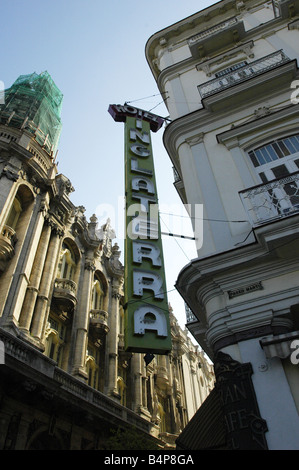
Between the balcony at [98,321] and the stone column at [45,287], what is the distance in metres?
4.27

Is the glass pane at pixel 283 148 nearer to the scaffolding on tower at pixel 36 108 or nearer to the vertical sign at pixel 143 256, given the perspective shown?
the vertical sign at pixel 143 256

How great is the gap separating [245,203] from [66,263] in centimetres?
1702

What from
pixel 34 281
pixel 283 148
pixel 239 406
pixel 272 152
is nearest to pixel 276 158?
pixel 272 152

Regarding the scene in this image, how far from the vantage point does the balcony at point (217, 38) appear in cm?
1514

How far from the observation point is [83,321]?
21.0m

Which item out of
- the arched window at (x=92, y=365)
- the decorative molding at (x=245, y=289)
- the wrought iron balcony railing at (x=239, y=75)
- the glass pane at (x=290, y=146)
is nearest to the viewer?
the decorative molding at (x=245, y=289)

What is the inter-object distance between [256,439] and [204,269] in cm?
356

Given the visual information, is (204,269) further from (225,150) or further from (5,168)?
(5,168)

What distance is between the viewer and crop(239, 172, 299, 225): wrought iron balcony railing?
8.23m

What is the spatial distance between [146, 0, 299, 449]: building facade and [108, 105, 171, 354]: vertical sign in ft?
3.14

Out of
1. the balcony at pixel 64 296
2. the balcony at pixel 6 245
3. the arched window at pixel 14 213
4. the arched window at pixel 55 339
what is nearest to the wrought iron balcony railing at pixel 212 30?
the balcony at pixel 6 245

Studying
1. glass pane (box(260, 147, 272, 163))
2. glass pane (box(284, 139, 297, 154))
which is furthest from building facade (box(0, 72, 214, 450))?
glass pane (box(284, 139, 297, 154))

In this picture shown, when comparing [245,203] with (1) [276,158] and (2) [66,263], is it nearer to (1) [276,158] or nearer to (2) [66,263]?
(1) [276,158]

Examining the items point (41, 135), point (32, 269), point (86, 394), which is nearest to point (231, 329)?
point (86, 394)
